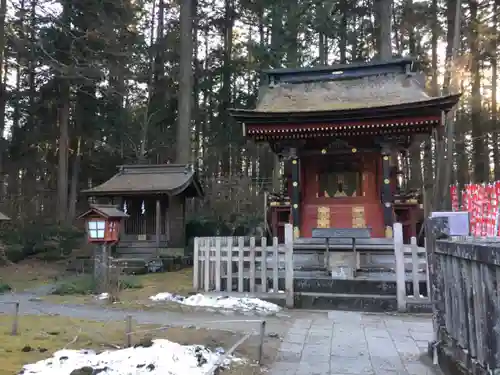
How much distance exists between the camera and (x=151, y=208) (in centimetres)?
1870

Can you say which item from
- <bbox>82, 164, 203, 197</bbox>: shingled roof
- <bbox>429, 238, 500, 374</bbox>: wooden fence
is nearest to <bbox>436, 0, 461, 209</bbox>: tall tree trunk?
<bbox>82, 164, 203, 197</bbox>: shingled roof

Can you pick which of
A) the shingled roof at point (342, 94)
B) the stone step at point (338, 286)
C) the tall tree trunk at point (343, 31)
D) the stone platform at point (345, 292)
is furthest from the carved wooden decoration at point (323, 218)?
the tall tree trunk at point (343, 31)

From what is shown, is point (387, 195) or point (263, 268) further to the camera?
point (387, 195)

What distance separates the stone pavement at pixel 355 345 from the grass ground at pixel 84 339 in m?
0.37

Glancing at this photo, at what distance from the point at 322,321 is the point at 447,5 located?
67.5 ft

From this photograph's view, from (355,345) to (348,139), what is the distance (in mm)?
9307

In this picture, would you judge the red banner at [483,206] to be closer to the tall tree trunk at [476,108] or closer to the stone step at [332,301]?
the tall tree trunk at [476,108]

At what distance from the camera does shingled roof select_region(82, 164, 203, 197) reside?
17781mm

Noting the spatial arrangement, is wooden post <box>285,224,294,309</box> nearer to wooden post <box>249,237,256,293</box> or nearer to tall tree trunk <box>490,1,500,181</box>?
wooden post <box>249,237,256,293</box>

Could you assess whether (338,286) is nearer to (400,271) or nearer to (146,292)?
(400,271)

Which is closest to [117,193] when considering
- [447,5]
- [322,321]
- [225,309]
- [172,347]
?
[225,309]

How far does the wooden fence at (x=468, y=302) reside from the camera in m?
3.16

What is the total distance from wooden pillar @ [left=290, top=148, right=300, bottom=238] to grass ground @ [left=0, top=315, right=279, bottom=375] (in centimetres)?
781

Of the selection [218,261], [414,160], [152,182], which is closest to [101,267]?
[218,261]
